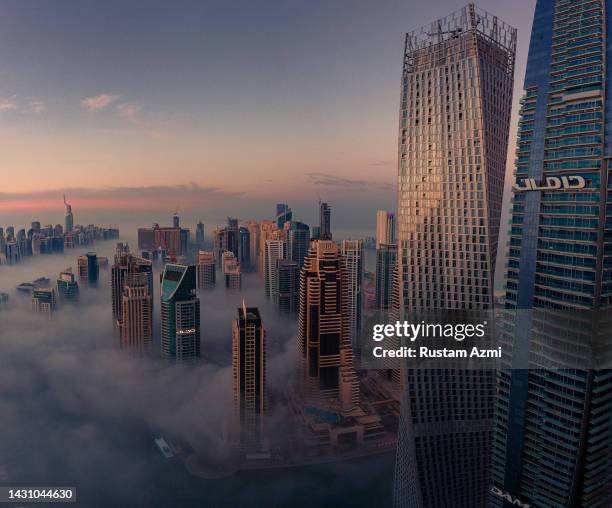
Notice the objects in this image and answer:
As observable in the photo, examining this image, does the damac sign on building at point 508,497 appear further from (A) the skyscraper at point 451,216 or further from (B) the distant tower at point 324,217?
(B) the distant tower at point 324,217

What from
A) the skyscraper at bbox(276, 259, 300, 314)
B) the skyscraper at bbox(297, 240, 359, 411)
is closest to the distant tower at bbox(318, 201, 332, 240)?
the skyscraper at bbox(276, 259, 300, 314)

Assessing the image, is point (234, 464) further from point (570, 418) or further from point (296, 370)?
point (570, 418)

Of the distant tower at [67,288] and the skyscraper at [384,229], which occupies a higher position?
the skyscraper at [384,229]

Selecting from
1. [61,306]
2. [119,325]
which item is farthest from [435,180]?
[61,306]

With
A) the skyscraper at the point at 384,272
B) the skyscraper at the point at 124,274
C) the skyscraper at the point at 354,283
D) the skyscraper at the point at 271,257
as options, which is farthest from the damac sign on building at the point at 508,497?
the skyscraper at the point at 271,257

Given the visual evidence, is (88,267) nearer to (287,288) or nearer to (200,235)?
(200,235)

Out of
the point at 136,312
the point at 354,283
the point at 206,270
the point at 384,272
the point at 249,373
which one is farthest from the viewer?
the point at 206,270

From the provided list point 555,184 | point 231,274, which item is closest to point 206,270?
point 231,274
